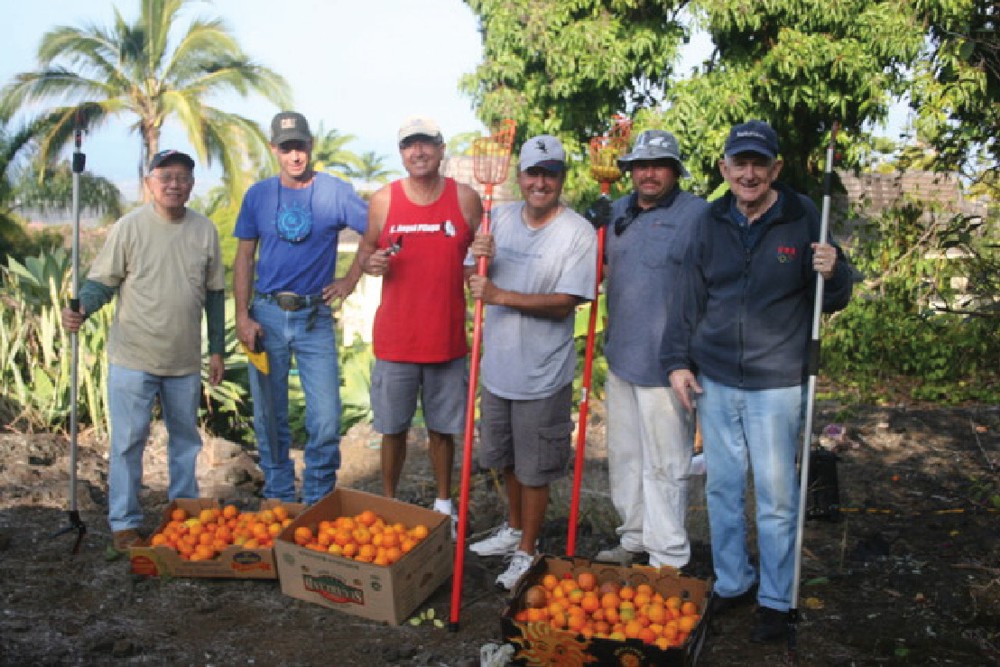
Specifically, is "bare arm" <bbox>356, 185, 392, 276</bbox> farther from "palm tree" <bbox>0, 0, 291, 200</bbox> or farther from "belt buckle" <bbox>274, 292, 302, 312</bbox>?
"palm tree" <bbox>0, 0, 291, 200</bbox>

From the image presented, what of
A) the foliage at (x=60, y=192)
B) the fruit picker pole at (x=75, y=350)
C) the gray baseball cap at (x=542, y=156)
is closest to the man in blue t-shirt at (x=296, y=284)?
the fruit picker pole at (x=75, y=350)

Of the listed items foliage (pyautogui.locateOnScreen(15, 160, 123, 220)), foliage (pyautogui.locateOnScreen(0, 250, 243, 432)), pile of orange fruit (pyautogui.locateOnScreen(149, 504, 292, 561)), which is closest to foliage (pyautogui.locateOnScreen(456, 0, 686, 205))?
foliage (pyautogui.locateOnScreen(0, 250, 243, 432))

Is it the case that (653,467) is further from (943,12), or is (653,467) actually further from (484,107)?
(484,107)

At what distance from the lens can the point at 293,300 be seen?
16.8 ft

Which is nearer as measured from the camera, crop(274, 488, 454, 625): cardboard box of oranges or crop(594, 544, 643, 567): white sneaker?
crop(274, 488, 454, 625): cardboard box of oranges

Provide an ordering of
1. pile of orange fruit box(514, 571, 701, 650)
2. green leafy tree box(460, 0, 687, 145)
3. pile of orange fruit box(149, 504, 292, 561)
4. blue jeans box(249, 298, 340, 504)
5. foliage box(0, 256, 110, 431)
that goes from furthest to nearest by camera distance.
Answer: green leafy tree box(460, 0, 687, 145)
foliage box(0, 256, 110, 431)
blue jeans box(249, 298, 340, 504)
pile of orange fruit box(149, 504, 292, 561)
pile of orange fruit box(514, 571, 701, 650)

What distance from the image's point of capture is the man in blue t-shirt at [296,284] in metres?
5.16

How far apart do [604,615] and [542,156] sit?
2.02 m

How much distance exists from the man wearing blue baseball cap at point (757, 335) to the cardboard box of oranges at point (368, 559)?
1.34 metres

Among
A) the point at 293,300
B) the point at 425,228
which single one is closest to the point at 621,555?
the point at 425,228

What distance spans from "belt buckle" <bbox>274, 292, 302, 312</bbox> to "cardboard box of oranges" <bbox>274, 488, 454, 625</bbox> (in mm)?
1059

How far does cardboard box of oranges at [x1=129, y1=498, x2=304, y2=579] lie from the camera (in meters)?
4.66

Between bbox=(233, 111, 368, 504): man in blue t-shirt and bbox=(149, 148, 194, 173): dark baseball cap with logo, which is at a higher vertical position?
bbox=(149, 148, 194, 173): dark baseball cap with logo

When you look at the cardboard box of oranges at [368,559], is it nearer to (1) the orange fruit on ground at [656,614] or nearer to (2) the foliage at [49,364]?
(1) the orange fruit on ground at [656,614]
